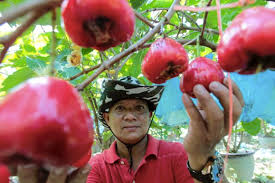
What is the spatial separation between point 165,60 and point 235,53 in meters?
0.24

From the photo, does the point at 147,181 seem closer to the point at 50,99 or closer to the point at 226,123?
the point at 226,123

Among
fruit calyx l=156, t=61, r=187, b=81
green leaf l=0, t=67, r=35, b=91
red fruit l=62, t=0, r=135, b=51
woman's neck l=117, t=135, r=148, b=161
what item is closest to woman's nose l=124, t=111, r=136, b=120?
woman's neck l=117, t=135, r=148, b=161

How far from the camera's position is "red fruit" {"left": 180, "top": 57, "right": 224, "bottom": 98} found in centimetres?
76

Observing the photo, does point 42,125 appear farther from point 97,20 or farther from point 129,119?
point 129,119

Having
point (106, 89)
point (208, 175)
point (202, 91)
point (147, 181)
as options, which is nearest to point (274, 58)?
point (202, 91)

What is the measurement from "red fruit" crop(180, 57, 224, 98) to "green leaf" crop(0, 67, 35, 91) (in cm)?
105

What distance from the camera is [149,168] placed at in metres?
1.74

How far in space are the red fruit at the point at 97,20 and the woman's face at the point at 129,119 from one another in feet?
3.74

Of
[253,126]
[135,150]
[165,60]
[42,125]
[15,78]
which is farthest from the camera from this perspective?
[135,150]

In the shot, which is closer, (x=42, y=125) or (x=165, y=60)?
(x=42, y=125)

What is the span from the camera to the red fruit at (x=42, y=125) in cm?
36

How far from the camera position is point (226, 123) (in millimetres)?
867

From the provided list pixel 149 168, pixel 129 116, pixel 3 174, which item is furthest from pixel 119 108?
pixel 3 174

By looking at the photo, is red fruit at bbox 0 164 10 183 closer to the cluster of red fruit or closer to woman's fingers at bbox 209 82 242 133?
the cluster of red fruit
